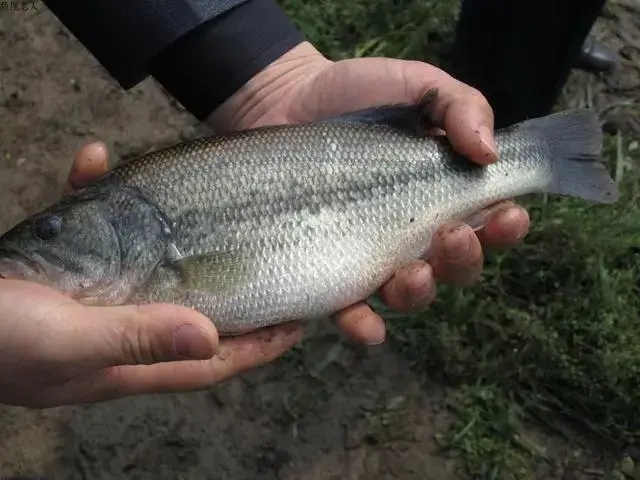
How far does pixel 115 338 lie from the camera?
1904mm

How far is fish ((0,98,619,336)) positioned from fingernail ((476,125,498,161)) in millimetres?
105

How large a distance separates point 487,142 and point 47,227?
4.22ft

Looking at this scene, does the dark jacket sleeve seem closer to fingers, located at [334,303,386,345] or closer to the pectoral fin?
the pectoral fin

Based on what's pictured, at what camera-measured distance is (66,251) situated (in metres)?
2.21

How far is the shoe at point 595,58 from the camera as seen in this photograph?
408 cm

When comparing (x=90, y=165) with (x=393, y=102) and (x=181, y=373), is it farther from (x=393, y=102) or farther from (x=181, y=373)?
(x=393, y=102)

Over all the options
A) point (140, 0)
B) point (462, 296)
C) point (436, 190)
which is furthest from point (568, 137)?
point (140, 0)

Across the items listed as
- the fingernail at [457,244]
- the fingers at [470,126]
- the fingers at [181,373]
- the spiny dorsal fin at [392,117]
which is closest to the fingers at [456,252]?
the fingernail at [457,244]

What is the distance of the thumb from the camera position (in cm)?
187

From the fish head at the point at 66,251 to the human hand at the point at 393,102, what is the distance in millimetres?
741

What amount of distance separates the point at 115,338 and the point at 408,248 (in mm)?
944

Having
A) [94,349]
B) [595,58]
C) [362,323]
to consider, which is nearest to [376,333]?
[362,323]

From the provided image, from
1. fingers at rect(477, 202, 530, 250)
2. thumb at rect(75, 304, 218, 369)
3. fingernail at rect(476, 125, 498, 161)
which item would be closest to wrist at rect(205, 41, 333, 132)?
fingernail at rect(476, 125, 498, 161)

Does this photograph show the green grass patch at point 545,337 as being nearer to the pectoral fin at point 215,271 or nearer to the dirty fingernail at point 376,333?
the dirty fingernail at point 376,333
